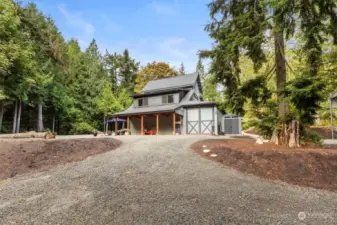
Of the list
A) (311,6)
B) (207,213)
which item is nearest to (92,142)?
(207,213)

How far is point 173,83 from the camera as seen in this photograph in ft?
68.8

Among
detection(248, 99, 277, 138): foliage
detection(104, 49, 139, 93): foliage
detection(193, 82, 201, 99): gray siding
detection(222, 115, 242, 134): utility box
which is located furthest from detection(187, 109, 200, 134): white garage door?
detection(104, 49, 139, 93): foliage

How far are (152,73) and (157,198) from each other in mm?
32119

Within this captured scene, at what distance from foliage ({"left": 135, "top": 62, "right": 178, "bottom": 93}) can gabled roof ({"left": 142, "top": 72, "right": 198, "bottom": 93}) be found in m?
12.1

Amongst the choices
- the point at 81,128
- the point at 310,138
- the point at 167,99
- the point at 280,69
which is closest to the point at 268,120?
the point at 310,138

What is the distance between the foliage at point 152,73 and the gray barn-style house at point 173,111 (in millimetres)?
12008

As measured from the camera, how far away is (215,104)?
52.3ft

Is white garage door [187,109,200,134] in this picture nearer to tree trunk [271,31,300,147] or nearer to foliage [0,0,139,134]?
tree trunk [271,31,300,147]

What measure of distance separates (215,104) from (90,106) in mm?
16958

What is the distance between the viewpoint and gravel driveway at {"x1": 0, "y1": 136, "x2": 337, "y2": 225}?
296 centimetres

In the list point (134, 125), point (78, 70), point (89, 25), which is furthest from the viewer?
point (78, 70)

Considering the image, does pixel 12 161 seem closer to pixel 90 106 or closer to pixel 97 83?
pixel 90 106

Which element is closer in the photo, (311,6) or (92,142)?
(311,6)

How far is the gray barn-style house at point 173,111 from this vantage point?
16375mm
